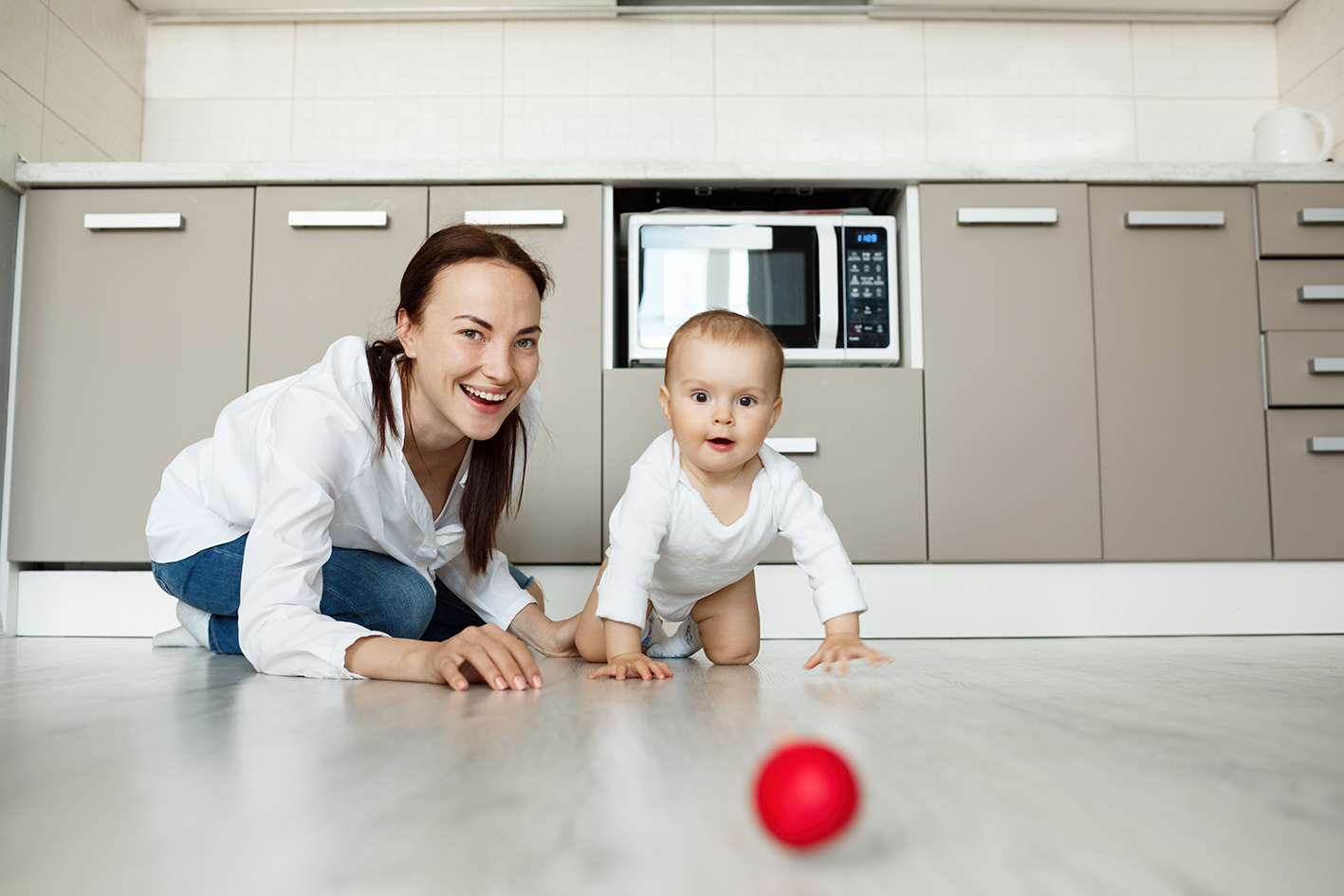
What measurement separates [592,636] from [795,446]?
2.50ft

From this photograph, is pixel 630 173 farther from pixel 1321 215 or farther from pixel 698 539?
pixel 1321 215

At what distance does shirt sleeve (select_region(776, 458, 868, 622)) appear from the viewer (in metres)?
1.10

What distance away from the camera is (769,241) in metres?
1.93

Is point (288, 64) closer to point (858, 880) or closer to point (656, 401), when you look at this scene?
point (656, 401)

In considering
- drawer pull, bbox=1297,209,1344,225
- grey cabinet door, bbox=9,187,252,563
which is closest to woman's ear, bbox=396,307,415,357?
grey cabinet door, bbox=9,187,252,563

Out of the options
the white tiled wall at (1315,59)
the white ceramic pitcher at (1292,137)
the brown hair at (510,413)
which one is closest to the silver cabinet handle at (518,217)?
the brown hair at (510,413)

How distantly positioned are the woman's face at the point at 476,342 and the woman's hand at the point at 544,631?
1.20 feet

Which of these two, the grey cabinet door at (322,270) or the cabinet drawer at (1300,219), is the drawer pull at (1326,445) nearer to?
the cabinet drawer at (1300,219)

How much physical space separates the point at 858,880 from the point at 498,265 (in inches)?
36.0

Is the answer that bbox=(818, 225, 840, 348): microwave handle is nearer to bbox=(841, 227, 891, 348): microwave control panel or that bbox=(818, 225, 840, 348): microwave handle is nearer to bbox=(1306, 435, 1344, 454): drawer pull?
bbox=(841, 227, 891, 348): microwave control panel

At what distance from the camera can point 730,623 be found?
4.14 feet

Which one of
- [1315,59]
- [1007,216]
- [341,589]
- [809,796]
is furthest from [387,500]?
[1315,59]

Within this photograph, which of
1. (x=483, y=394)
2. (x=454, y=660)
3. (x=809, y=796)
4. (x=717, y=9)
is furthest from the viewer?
(x=717, y=9)

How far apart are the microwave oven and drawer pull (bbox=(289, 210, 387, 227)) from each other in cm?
54
